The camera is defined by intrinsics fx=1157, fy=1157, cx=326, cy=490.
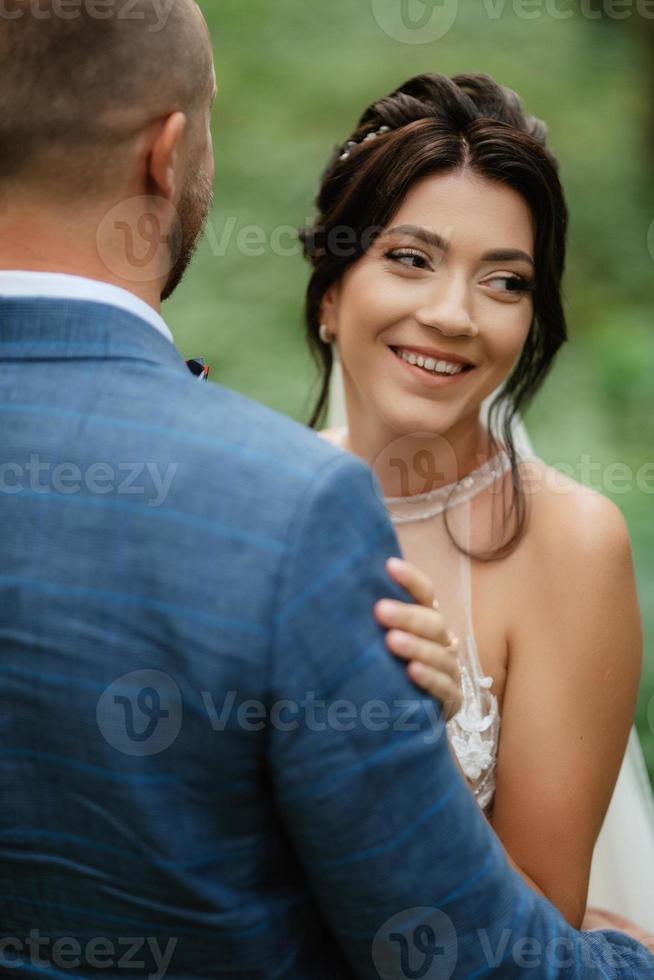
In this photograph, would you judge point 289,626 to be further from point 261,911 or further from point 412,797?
point 261,911

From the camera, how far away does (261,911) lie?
1.37 metres

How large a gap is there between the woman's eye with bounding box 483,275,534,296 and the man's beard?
0.93m

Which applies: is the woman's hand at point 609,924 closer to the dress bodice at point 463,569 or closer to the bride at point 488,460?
the bride at point 488,460

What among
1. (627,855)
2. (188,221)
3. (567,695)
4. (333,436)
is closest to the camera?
(188,221)

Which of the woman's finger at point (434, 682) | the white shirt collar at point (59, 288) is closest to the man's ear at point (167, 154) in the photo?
the white shirt collar at point (59, 288)

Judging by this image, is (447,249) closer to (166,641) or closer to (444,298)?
(444,298)

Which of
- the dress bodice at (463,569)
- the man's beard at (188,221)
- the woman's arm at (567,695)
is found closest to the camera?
the man's beard at (188,221)

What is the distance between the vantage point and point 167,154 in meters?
1.41

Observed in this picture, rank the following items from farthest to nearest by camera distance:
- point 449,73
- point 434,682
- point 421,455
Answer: point 449,73, point 421,455, point 434,682

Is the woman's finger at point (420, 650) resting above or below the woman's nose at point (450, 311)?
below

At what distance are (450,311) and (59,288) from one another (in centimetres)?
112

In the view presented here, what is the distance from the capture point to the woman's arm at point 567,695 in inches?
85.2

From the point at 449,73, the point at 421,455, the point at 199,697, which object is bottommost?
the point at 199,697

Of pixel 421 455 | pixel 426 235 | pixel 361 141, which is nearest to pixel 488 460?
pixel 421 455
